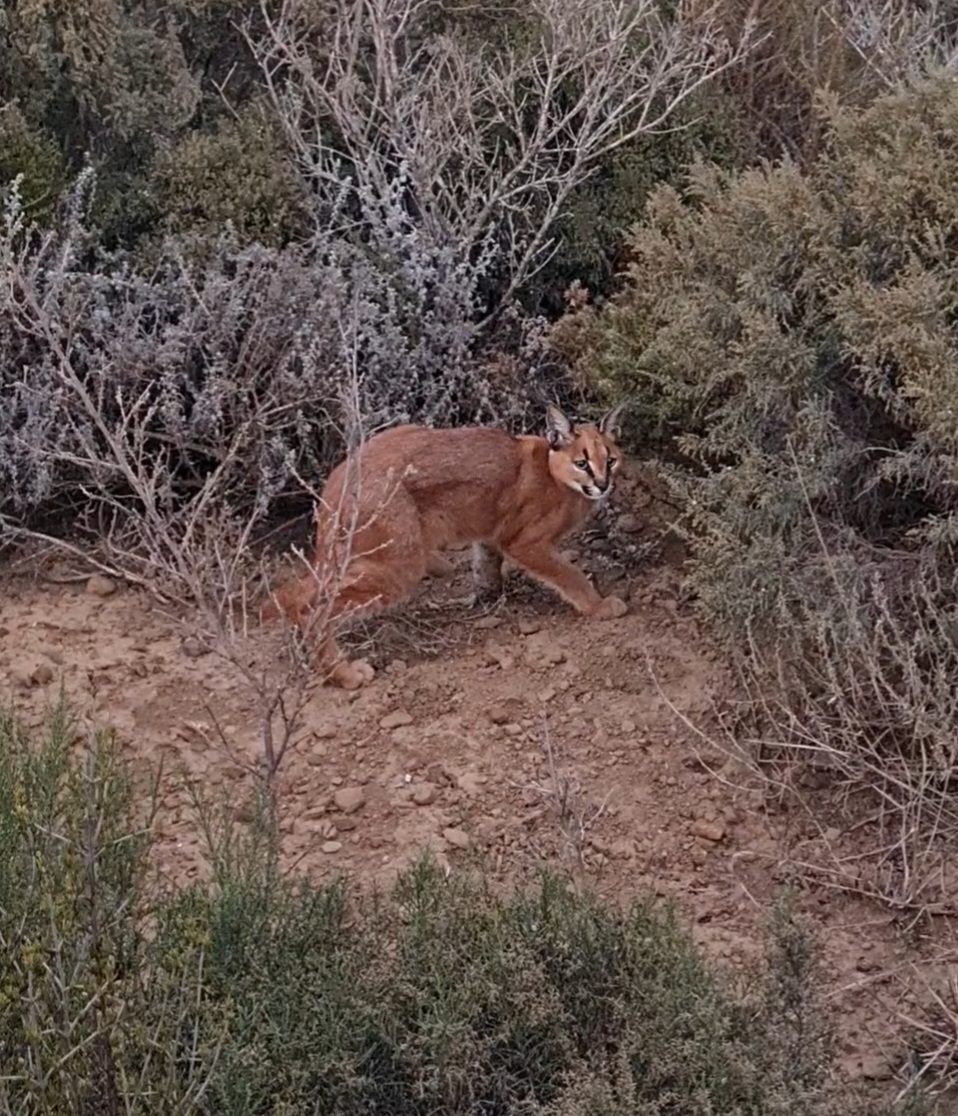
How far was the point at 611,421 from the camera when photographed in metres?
5.44

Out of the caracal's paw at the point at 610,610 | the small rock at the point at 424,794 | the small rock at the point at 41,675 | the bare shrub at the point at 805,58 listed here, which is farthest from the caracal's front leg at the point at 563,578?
the bare shrub at the point at 805,58

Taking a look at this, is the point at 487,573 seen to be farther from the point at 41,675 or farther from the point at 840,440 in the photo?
the point at 41,675

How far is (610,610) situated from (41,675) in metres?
1.85

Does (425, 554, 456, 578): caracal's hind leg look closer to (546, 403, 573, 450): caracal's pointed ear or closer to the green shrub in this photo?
Answer: (546, 403, 573, 450): caracal's pointed ear

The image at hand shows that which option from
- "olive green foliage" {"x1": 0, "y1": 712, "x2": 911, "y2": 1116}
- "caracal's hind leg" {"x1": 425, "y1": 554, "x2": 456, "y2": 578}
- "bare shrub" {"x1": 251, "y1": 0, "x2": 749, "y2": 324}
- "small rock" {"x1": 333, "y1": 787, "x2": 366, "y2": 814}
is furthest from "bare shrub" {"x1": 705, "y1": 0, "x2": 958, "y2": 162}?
"olive green foliage" {"x1": 0, "y1": 712, "x2": 911, "y2": 1116}

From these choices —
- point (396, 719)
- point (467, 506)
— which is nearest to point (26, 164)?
point (467, 506)

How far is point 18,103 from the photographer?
647 cm

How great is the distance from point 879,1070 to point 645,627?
6.28 feet

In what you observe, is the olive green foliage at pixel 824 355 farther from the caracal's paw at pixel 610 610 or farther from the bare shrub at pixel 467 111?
the bare shrub at pixel 467 111

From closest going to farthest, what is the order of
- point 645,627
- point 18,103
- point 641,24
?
point 645,627
point 18,103
point 641,24

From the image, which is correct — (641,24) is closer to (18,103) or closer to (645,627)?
(18,103)

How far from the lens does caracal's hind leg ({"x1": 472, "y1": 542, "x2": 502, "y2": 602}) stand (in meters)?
5.65

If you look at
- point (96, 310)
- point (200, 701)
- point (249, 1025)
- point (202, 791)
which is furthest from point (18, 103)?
point (249, 1025)

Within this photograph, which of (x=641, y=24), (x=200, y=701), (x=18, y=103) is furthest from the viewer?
(x=641, y=24)
